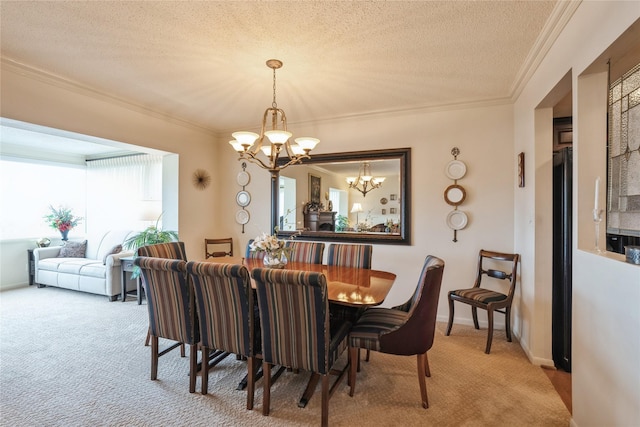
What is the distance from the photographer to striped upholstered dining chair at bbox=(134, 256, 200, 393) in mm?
2053

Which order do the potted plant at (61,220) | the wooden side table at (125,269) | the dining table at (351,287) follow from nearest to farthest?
1. the dining table at (351,287)
2. the wooden side table at (125,269)
3. the potted plant at (61,220)

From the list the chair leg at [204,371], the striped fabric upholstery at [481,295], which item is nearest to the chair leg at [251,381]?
the chair leg at [204,371]

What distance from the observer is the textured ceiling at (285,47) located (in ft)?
6.17

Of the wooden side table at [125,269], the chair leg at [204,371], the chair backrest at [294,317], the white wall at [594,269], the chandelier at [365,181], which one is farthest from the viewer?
the wooden side table at [125,269]

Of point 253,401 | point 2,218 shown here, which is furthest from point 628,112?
point 2,218

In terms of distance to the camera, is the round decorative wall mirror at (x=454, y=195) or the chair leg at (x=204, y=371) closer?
the chair leg at (x=204, y=371)

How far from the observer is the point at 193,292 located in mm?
2105

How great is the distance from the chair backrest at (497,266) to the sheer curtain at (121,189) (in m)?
4.76

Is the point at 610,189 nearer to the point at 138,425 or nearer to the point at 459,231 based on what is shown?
the point at 459,231

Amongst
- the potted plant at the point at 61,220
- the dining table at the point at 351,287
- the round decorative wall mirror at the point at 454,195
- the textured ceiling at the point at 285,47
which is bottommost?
the dining table at the point at 351,287

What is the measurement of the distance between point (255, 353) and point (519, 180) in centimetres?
294

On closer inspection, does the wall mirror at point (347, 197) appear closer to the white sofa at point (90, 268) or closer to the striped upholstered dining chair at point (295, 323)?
the striped upholstered dining chair at point (295, 323)

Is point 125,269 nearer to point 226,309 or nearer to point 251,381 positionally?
point 226,309

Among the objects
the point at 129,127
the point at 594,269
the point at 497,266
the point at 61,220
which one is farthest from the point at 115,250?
the point at 594,269
